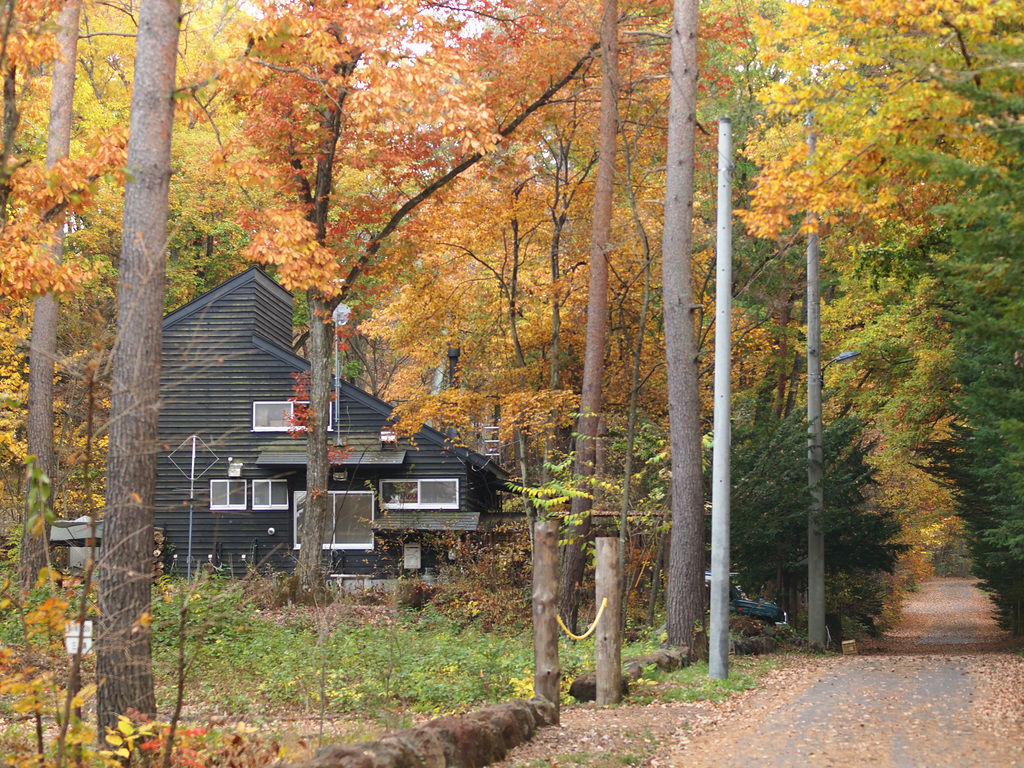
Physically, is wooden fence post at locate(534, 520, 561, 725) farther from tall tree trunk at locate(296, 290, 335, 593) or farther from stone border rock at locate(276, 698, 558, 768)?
tall tree trunk at locate(296, 290, 335, 593)

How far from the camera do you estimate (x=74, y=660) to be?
15.7 feet

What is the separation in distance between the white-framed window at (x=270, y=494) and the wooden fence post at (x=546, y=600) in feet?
60.2

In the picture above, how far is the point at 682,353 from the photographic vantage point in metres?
13.5

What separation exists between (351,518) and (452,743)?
19912 mm

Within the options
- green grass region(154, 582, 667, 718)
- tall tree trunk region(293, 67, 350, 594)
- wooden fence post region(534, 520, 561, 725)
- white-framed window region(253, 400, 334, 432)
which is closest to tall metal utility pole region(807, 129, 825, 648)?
green grass region(154, 582, 667, 718)

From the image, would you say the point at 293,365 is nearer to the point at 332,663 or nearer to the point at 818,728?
the point at 332,663

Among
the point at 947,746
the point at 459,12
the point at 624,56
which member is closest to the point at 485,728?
the point at 947,746

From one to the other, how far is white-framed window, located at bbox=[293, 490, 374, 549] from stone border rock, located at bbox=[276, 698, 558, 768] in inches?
709

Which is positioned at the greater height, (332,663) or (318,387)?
(318,387)

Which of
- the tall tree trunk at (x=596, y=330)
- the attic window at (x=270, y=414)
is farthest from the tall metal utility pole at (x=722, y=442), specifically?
the attic window at (x=270, y=414)

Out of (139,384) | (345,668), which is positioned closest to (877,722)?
(345,668)

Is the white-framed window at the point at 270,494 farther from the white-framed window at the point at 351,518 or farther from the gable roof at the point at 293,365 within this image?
the gable roof at the point at 293,365

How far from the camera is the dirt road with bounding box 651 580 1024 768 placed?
759 centimetres

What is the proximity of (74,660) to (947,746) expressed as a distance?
7028mm
